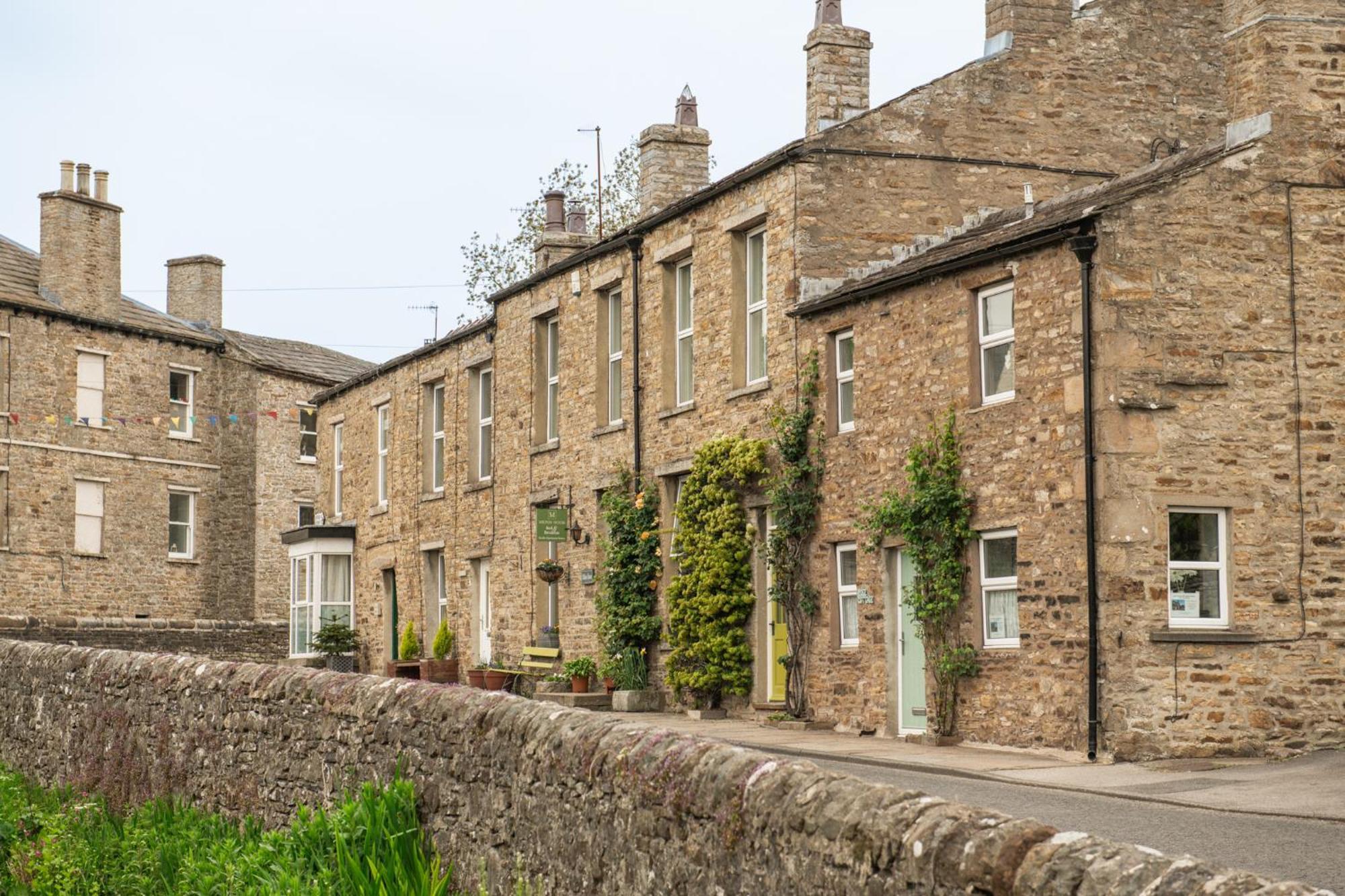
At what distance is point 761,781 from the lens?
6.25m

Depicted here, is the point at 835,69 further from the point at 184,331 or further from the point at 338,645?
the point at 184,331

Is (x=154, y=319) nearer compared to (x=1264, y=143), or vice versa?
(x=1264, y=143)

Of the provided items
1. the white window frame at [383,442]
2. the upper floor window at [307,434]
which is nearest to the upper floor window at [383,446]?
the white window frame at [383,442]

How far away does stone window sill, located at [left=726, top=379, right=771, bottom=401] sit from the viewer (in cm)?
2127

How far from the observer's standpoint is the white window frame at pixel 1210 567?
15914 millimetres

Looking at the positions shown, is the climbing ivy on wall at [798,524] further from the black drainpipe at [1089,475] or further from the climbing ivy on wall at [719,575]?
the black drainpipe at [1089,475]

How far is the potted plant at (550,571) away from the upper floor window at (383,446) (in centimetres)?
810

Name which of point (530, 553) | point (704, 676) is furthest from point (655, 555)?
point (530, 553)

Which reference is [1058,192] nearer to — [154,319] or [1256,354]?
[1256,354]

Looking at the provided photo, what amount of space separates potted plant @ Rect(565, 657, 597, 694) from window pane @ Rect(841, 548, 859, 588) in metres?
5.56

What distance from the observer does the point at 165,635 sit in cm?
3531

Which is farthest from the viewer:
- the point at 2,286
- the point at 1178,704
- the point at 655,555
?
the point at 2,286

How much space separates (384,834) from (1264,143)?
11091mm

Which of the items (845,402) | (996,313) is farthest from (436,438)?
(996,313)
